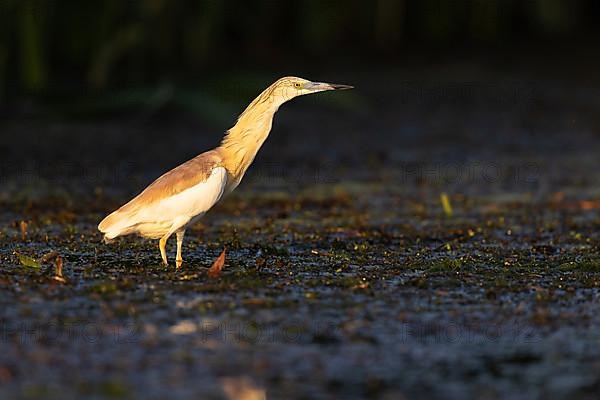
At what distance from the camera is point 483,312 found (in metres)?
5.86

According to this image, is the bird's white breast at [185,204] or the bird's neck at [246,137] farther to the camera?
the bird's neck at [246,137]

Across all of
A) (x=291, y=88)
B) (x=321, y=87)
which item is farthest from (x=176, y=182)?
(x=321, y=87)

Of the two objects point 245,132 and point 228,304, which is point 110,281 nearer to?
point 228,304

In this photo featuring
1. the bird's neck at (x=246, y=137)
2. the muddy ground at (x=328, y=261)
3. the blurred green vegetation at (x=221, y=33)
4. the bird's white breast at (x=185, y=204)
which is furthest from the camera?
the blurred green vegetation at (x=221, y=33)

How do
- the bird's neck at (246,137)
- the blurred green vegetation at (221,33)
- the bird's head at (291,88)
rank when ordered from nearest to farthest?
the bird's neck at (246,137) → the bird's head at (291,88) → the blurred green vegetation at (221,33)

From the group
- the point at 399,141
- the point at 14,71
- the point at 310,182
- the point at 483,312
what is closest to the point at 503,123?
the point at 399,141

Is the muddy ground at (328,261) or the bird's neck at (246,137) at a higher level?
the bird's neck at (246,137)

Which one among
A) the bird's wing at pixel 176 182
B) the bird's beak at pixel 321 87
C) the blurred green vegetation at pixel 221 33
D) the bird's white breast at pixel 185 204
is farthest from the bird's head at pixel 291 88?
the blurred green vegetation at pixel 221 33

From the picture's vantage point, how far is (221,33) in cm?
1488

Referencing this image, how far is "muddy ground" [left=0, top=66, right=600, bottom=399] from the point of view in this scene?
480 centimetres

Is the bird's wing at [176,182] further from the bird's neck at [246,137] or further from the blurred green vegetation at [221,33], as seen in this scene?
the blurred green vegetation at [221,33]

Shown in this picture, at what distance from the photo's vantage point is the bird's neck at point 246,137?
716 centimetres

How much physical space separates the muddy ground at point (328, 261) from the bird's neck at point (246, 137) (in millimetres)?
612

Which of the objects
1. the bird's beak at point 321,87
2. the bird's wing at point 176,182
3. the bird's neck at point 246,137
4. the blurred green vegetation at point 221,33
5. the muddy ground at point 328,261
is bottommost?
the muddy ground at point 328,261
